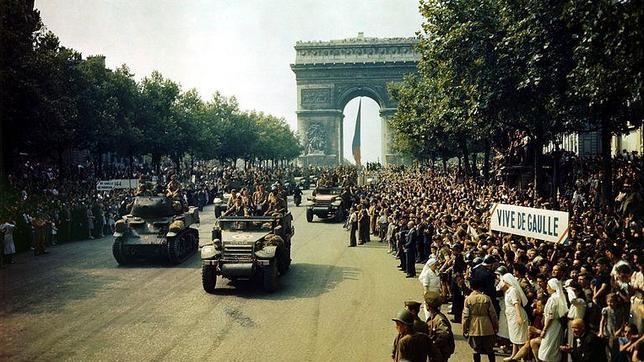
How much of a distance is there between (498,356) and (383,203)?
52.4 feet

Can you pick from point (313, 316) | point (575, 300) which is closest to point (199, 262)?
point (313, 316)

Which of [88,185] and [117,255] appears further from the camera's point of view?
[88,185]

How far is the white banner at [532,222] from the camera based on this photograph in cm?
1060

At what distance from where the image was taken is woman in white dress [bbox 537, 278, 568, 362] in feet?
27.0

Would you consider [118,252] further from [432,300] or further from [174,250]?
[432,300]

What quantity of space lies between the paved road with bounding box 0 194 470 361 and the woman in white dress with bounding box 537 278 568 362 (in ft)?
6.24

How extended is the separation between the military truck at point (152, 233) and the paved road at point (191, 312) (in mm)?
Result: 484

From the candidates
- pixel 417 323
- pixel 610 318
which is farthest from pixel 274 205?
pixel 417 323

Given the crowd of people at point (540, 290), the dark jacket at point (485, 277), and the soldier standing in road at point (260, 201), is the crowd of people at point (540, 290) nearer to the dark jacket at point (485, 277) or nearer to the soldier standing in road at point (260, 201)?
the dark jacket at point (485, 277)

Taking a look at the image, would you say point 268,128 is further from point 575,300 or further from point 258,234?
point 575,300

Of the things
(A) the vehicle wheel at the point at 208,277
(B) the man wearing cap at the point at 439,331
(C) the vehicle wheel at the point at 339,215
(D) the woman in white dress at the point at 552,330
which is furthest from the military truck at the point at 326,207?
(B) the man wearing cap at the point at 439,331

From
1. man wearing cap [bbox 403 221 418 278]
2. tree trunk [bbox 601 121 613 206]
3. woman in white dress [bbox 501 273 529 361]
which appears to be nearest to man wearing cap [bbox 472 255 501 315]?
woman in white dress [bbox 501 273 529 361]

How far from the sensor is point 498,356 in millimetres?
10117

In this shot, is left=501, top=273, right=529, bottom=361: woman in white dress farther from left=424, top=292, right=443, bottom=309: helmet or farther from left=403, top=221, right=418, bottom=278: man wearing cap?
left=403, top=221, right=418, bottom=278: man wearing cap
